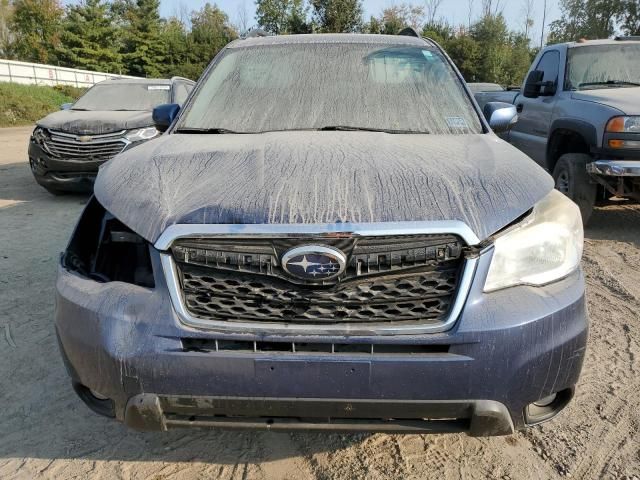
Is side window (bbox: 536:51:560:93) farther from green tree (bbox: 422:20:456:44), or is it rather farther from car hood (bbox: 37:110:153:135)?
green tree (bbox: 422:20:456:44)

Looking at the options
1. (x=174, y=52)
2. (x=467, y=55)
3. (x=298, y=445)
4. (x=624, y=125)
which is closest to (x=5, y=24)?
(x=174, y=52)

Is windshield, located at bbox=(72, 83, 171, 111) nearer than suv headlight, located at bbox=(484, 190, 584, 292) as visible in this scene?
No

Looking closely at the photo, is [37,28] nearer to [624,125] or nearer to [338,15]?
[338,15]

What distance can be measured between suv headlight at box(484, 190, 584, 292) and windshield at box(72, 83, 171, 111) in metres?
7.04

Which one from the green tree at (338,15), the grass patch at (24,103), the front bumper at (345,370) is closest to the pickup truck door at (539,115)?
the front bumper at (345,370)

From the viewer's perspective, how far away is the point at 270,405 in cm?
172

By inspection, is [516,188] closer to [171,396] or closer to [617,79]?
[171,396]

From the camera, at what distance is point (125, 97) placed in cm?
823

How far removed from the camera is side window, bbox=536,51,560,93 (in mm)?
6273

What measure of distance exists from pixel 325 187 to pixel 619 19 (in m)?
46.2

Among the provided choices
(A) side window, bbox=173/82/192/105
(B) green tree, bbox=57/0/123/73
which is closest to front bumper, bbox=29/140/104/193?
(A) side window, bbox=173/82/192/105

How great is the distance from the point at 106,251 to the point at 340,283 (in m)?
1.01

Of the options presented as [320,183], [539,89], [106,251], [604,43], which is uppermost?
[604,43]

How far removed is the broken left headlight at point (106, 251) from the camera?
1932 millimetres
